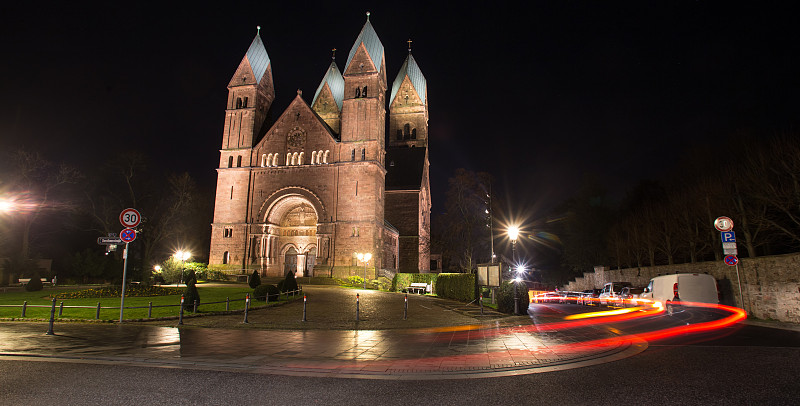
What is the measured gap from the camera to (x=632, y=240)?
36219mm

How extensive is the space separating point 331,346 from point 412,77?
62.7 metres

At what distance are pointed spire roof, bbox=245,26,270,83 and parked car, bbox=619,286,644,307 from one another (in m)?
40.0

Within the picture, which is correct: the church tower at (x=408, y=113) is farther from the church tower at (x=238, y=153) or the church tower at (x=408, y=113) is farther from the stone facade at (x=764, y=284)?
the stone facade at (x=764, y=284)

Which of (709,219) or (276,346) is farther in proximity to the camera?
(709,219)

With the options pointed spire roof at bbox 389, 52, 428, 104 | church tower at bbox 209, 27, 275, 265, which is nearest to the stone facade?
church tower at bbox 209, 27, 275, 265

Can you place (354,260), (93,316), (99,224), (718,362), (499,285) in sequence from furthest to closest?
(99,224) → (354,260) → (499,285) → (93,316) → (718,362)

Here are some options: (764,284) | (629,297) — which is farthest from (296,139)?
(764,284)

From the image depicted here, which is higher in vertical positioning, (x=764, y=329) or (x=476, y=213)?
(x=476, y=213)

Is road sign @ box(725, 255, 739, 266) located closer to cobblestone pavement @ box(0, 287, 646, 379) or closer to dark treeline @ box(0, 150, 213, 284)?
cobblestone pavement @ box(0, 287, 646, 379)

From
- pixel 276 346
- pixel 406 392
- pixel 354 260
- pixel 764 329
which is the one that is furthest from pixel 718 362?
pixel 354 260

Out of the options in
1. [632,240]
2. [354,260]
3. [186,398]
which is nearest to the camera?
[186,398]

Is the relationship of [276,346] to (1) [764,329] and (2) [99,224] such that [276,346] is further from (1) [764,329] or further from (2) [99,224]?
(2) [99,224]

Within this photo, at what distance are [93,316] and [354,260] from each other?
89.4 ft

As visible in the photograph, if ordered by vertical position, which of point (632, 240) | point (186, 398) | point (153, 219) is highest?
point (153, 219)
